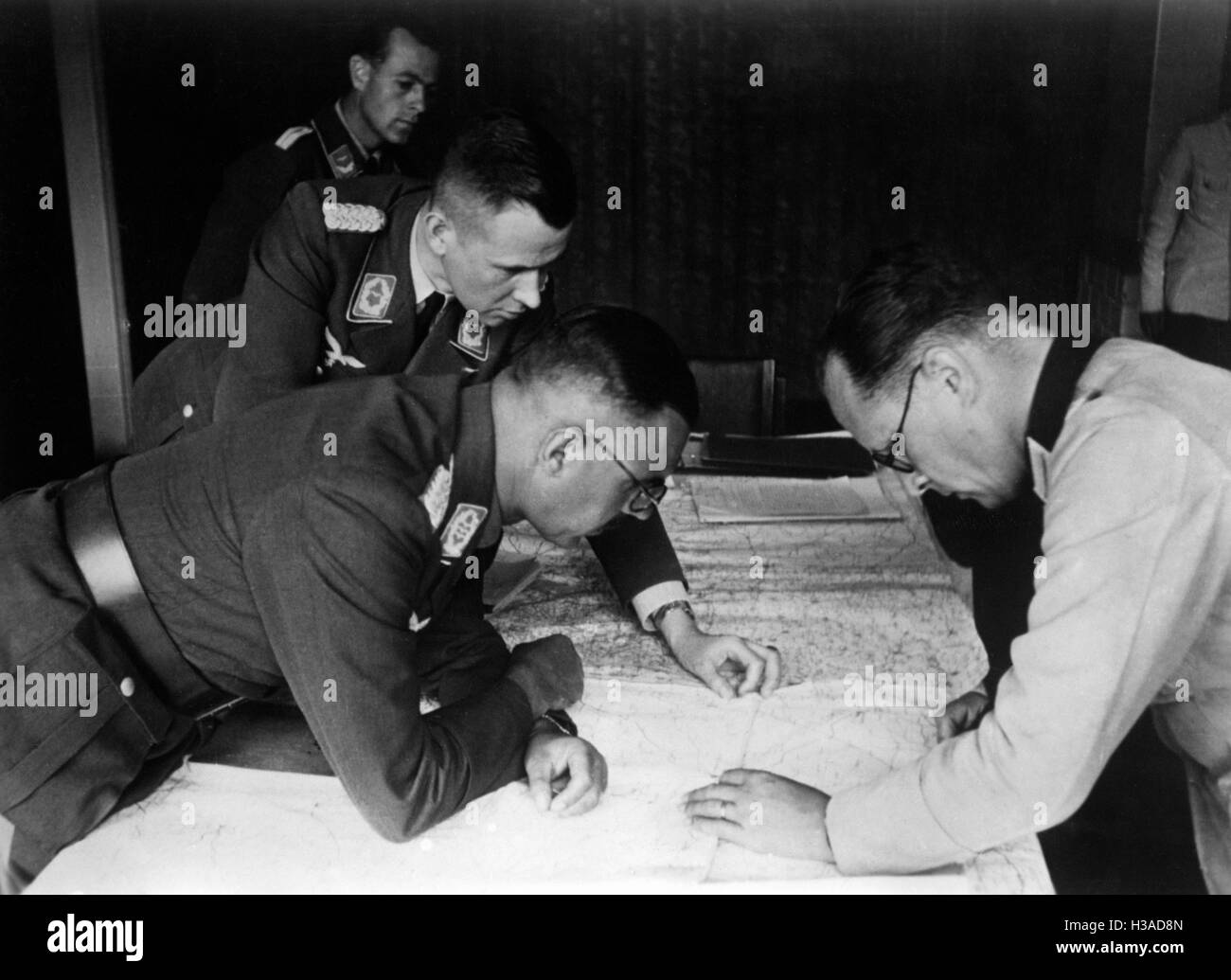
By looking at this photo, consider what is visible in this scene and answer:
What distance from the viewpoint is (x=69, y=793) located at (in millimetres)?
1225

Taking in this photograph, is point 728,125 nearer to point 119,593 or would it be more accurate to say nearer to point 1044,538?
point 1044,538

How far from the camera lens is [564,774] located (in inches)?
51.1

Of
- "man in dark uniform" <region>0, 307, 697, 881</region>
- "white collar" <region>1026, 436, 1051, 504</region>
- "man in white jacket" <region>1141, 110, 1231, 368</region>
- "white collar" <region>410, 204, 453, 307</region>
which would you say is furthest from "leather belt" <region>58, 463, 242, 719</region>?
"man in white jacket" <region>1141, 110, 1231, 368</region>

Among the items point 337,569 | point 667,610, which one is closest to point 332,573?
point 337,569

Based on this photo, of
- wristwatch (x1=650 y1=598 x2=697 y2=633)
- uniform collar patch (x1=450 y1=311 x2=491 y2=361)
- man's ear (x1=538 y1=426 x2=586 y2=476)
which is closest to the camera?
man's ear (x1=538 y1=426 x2=586 y2=476)

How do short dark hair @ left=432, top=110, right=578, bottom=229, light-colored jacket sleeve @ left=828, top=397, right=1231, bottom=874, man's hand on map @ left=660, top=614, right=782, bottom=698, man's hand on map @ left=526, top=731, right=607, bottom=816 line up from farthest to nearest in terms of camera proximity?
short dark hair @ left=432, top=110, right=578, bottom=229, man's hand on map @ left=660, top=614, right=782, bottom=698, man's hand on map @ left=526, top=731, right=607, bottom=816, light-colored jacket sleeve @ left=828, top=397, right=1231, bottom=874

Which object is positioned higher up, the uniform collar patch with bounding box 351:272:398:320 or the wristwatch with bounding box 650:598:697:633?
the uniform collar patch with bounding box 351:272:398:320

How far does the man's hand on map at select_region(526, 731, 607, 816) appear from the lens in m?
1.24

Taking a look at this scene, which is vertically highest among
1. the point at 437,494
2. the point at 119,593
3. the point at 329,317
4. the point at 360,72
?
the point at 360,72

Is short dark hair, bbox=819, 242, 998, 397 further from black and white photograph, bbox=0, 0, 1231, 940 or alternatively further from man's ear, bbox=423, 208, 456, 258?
man's ear, bbox=423, 208, 456, 258

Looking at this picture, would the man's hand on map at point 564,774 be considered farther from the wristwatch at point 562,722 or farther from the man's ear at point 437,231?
the man's ear at point 437,231

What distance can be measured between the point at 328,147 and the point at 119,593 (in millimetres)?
939

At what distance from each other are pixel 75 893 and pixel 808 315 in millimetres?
1672
